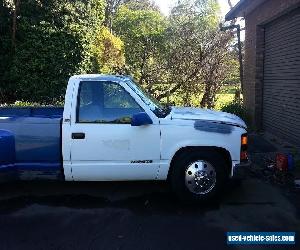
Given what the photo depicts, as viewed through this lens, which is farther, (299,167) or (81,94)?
(299,167)

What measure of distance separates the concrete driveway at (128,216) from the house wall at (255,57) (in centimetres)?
585

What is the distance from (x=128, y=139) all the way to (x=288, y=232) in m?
2.36

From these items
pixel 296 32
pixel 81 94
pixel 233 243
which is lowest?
pixel 233 243

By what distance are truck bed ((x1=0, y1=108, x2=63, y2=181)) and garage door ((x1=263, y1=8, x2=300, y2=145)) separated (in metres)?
6.02

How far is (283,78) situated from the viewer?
10.5 meters

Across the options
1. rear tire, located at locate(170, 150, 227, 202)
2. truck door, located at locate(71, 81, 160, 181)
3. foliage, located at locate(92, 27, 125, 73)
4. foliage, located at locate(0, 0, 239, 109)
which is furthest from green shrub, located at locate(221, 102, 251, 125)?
truck door, located at locate(71, 81, 160, 181)

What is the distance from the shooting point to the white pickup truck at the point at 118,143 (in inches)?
226

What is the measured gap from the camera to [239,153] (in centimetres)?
591

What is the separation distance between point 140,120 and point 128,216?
4.23 feet

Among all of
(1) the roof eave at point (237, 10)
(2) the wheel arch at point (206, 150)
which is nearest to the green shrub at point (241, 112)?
(1) the roof eave at point (237, 10)

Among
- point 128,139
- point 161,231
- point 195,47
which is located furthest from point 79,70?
point 161,231

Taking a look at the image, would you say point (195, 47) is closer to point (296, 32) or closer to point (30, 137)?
point (296, 32)

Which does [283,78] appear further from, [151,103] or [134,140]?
[134,140]

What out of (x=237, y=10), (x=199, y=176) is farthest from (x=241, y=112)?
(x=199, y=176)
